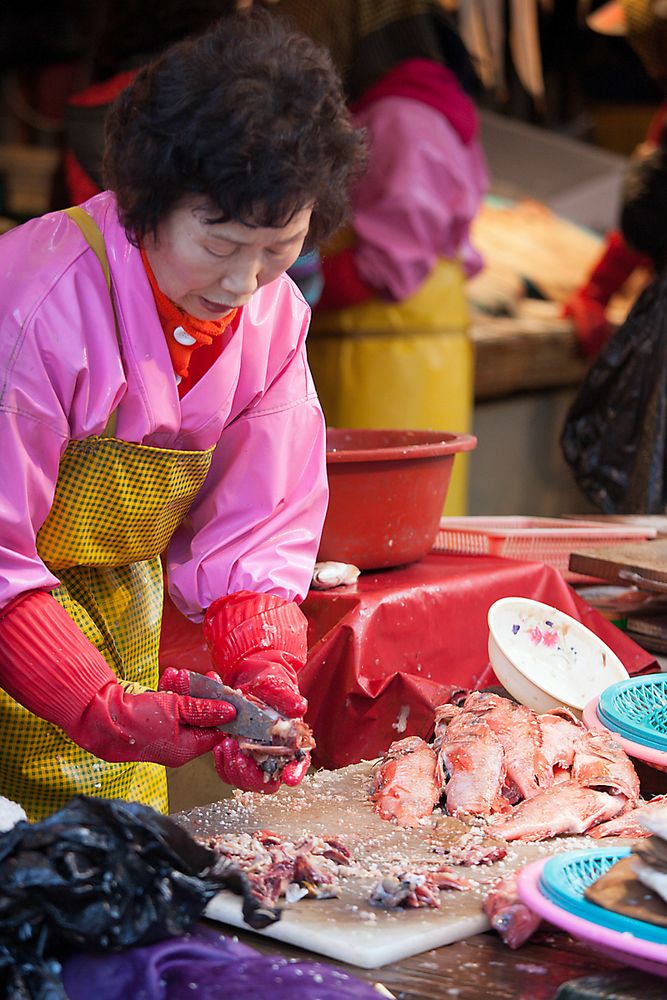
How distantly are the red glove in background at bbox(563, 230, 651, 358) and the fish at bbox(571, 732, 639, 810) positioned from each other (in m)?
3.89

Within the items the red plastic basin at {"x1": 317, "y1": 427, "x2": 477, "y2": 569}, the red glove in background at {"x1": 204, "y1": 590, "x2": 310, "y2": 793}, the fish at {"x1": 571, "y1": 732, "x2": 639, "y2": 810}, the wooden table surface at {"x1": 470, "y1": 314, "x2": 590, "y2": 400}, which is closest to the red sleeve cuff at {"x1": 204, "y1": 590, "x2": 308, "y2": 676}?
the red glove in background at {"x1": 204, "y1": 590, "x2": 310, "y2": 793}

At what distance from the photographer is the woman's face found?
160 centimetres

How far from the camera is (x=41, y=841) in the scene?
54.4 inches

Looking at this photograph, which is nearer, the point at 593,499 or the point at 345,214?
the point at 345,214

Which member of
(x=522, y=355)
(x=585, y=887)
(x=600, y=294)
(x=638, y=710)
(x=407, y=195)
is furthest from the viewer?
(x=600, y=294)

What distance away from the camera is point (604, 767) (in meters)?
1.97

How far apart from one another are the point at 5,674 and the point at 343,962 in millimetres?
558

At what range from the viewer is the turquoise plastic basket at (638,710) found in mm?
1994

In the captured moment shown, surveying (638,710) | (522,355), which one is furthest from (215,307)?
(522,355)

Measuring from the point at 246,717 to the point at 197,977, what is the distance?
1.25 ft

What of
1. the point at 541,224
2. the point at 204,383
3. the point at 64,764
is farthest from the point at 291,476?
the point at 541,224

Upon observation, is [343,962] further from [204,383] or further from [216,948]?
[204,383]

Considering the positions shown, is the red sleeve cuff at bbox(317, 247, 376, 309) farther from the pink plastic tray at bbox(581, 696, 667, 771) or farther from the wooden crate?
the pink plastic tray at bbox(581, 696, 667, 771)

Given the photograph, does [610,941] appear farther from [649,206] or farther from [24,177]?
[24,177]
